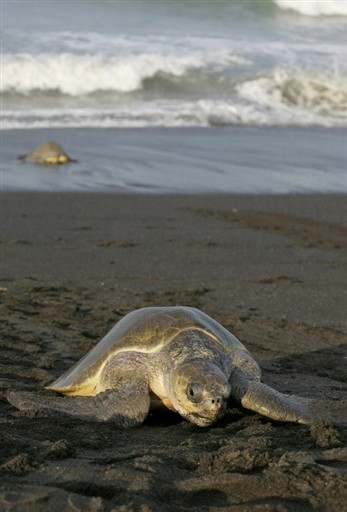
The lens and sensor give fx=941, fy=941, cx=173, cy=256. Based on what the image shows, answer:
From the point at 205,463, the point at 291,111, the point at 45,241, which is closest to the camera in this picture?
the point at 205,463

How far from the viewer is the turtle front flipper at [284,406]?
3398 mm

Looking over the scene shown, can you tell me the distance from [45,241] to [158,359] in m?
3.54

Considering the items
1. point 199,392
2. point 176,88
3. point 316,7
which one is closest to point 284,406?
point 199,392

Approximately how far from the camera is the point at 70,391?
3812mm

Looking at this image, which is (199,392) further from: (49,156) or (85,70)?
(85,70)

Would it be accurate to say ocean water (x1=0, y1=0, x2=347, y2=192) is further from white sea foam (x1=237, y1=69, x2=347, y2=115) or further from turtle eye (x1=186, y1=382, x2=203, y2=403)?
turtle eye (x1=186, y1=382, x2=203, y2=403)

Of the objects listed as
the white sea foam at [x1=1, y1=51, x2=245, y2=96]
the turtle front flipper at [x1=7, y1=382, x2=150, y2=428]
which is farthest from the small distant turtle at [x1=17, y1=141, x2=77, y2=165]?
the turtle front flipper at [x1=7, y1=382, x2=150, y2=428]

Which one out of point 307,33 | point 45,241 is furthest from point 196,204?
point 307,33

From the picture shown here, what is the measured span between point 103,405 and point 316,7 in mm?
25868

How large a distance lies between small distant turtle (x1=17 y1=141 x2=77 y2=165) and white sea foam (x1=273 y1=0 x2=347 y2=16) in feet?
60.1

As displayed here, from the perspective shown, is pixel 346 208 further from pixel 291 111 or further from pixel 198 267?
pixel 291 111

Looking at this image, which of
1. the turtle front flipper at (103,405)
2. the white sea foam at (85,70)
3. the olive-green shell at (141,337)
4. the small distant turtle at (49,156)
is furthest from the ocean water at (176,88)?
the turtle front flipper at (103,405)

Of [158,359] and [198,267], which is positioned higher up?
[158,359]

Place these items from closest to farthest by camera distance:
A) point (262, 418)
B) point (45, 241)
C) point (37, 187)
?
point (262, 418) → point (45, 241) → point (37, 187)
